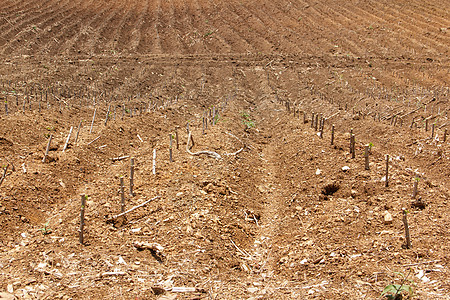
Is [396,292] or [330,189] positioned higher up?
[396,292]

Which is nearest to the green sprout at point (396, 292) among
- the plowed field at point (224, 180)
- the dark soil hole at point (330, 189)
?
the plowed field at point (224, 180)

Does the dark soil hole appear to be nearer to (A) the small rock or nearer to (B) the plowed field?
(B) the plowed field

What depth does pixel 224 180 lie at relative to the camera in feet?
27.5

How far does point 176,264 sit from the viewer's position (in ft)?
19.0

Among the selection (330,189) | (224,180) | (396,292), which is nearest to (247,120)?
(224,180)

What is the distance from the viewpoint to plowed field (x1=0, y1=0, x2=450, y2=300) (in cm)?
534

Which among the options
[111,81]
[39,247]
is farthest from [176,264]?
[111,81]

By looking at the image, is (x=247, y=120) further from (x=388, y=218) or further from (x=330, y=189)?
(x=388, y=218)

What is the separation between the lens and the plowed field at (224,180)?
5.34 m

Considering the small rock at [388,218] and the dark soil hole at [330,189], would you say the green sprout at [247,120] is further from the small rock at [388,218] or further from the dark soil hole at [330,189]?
the small rock at [388,218]

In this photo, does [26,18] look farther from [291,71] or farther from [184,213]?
[184,213]

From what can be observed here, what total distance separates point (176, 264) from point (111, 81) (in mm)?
17198

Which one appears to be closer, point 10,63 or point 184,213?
point 184,213

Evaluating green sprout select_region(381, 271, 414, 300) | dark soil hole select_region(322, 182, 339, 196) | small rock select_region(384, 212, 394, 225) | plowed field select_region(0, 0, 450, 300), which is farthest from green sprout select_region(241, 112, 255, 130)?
green sprout select_region(381, 271, 414, 300)
